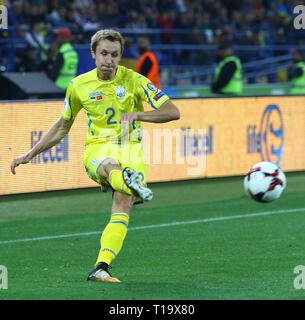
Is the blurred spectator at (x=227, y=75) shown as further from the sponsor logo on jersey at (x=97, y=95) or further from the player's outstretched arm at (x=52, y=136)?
the sponsor logo on jersey at (x=97, y=95)

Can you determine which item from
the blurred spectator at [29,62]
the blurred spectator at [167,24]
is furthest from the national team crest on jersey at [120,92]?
the blurred spectator at [167,24]

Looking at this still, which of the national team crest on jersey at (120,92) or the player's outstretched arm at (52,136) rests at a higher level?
the national team crest on jersey at (120,92)

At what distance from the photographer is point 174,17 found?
24875 millimetres

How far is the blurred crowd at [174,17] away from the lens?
67.6 feet

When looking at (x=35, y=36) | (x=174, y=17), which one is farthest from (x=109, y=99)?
(x=174, y=17)

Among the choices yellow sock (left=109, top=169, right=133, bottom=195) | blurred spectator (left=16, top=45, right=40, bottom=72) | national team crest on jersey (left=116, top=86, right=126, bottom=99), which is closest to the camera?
yellow sock (left=109, top=169, right=133, bottom=195)

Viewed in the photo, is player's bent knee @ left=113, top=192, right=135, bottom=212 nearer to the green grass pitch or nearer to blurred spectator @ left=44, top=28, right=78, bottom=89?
the green grass pitch

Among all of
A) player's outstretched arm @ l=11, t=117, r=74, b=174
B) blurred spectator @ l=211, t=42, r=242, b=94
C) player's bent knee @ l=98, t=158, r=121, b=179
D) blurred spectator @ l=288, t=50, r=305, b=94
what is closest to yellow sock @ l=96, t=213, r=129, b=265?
player's bent knee @ l=98, t=158, r=121, b=179

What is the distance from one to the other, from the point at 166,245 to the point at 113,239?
223 centimetres

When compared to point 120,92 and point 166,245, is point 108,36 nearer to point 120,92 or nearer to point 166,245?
point 120,92

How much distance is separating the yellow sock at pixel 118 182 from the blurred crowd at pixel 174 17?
11.5 m

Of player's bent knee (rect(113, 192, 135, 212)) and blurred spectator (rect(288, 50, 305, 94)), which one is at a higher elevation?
blurred spectator (rect(288, 50, 305, 94))

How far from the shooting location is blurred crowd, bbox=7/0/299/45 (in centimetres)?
2061

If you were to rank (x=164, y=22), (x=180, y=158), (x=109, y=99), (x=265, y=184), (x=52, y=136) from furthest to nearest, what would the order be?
(x=164, y=22), (x=180, y=158), (x=265, y=184), (x=52, y=136), (x=109, y=99)
